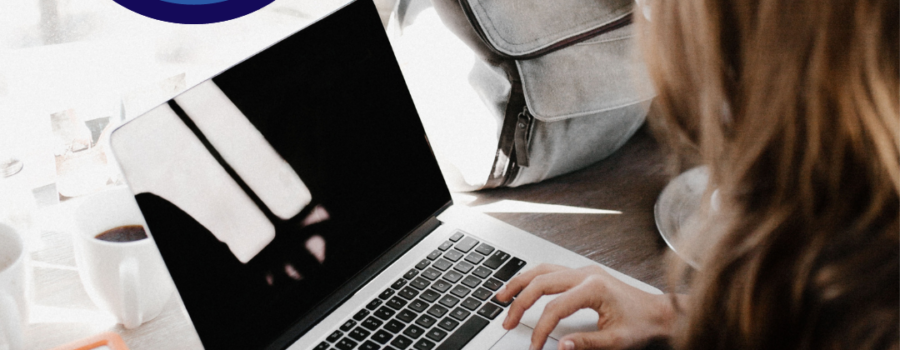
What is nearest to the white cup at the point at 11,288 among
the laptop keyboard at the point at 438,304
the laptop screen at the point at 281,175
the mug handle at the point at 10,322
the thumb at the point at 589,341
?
the mug handle at the point at 10,322

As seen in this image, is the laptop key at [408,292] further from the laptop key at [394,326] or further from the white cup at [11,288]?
the white cup at [11,288]

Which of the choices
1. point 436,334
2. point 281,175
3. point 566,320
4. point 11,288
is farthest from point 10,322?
point 566,320

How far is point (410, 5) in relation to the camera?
0.82 m

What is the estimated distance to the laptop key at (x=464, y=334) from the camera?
561 millimetres

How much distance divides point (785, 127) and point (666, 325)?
0.97ft

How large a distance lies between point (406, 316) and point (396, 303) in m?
0.02

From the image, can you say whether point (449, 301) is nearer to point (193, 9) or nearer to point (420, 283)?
point (420, 283)

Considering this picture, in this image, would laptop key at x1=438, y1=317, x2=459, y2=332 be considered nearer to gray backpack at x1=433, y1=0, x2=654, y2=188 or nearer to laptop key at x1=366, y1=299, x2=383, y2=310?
laptop key at x1=366, y1=299, x2=383, y2=310

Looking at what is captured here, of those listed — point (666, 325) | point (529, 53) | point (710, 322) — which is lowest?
point (666, 325)

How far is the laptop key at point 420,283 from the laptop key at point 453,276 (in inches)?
0.8

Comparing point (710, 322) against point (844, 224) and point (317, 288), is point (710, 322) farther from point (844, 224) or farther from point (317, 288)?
point (317, 288)

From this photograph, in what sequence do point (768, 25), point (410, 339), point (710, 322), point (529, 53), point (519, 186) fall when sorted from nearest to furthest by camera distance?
1. point (768, 25)
2. point (710, 322)
3. point (410, 339)
4. point (529, 53)
5. point (519, 186)

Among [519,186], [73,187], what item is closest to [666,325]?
[519,186]

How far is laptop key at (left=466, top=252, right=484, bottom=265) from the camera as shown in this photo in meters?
0.65
